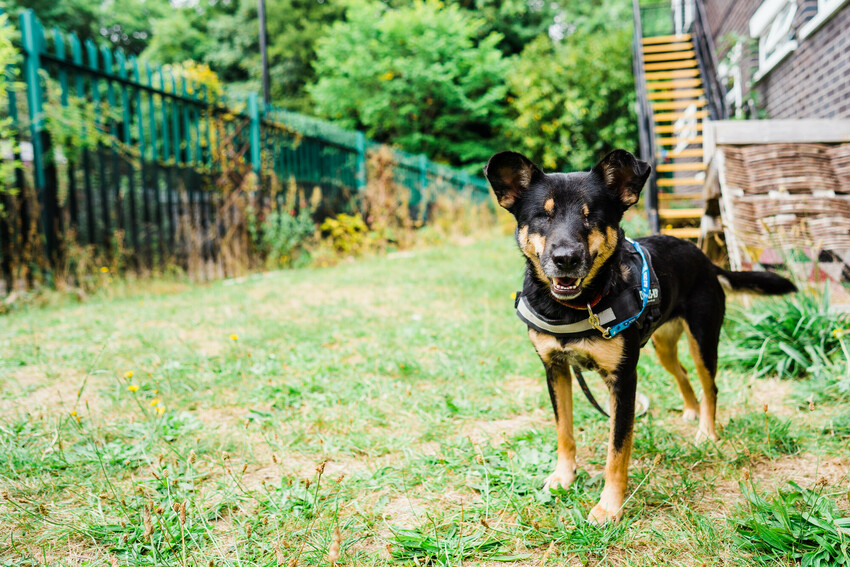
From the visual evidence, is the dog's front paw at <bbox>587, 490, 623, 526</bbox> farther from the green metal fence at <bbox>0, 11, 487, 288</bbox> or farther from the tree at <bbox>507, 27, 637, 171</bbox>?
the tree at <bbox>507, 27, 637, 171</bbox>

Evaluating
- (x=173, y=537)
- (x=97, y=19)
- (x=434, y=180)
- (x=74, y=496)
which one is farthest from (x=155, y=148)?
(x=97, y=19)

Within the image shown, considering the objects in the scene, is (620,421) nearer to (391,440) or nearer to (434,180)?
(391,440)

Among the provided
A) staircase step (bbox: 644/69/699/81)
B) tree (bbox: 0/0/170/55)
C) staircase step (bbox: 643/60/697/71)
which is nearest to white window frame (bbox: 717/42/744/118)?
staircase step (bbox: 644/69/699/81)

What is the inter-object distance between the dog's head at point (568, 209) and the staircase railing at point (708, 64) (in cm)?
816

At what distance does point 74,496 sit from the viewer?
6.81 ft

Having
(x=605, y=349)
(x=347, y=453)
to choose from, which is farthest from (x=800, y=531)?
(x=347, y=453)

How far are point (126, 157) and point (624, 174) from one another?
6.58 meters

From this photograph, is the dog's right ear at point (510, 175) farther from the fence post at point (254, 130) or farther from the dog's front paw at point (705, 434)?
the fence post at point (254, 130)

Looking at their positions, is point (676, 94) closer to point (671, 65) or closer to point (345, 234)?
point (671, 65)

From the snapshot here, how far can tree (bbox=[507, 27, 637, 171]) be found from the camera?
1436 cm

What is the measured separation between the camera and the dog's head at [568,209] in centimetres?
197

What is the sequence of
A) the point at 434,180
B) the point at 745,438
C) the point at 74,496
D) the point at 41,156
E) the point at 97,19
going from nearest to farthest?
1. the point at 74,496
2. the point at 745,438
3. the point at 41,156
4. the point at 434,180
5. the point at 97,19

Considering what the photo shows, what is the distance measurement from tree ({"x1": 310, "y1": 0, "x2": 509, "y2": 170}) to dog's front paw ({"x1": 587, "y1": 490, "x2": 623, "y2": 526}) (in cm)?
1751

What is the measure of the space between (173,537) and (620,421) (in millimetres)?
1744
